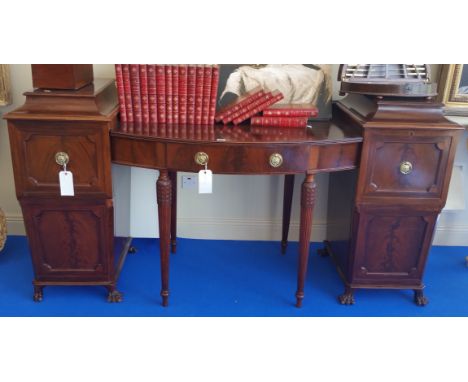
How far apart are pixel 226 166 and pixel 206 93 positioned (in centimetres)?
34

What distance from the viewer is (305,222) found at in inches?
72.7

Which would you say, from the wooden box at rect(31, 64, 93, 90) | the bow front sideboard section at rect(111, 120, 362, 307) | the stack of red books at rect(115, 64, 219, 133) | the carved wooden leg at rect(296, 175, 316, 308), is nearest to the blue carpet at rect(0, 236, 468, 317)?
the carved wooden leg at rect(296, 175, 316, 308)

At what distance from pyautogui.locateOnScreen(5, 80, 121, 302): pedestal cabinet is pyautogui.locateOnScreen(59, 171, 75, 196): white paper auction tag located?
0.03m

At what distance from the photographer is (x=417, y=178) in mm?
1785

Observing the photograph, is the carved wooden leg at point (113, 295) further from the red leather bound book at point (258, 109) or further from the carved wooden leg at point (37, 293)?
the red leather bound book at point (258, 109)

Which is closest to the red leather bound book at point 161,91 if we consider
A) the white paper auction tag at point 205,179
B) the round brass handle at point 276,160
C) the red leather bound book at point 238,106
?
the red leather bound book at point 238,106

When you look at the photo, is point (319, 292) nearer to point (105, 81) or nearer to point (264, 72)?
point (264, 72)

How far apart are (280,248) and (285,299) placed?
1.62 ft

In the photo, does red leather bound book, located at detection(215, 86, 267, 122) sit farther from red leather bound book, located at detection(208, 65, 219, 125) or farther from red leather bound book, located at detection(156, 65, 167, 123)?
red leather bound book, located at detection(156, 65, 167, 123)

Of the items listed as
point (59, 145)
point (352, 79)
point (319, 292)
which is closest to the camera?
point (59, 145)

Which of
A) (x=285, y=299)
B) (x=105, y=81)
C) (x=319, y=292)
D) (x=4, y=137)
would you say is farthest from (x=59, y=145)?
(x=319, y=292)

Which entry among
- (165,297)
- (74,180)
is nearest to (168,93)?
(74,180)

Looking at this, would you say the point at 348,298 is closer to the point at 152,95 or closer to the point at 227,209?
the point at 227,209

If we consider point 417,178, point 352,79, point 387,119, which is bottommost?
point 417,178
